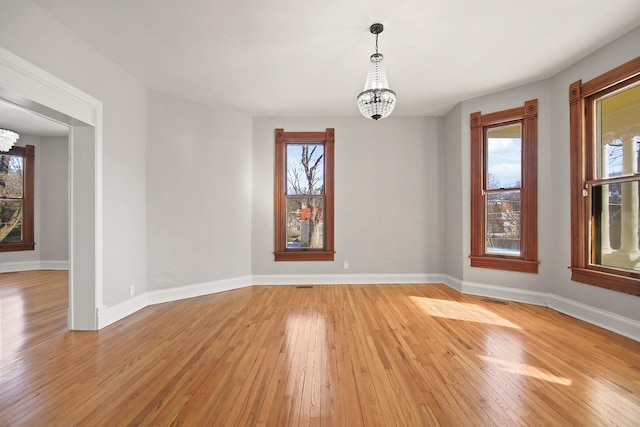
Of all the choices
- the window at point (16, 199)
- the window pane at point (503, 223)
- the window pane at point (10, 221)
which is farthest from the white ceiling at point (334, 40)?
the window pane at point (10, 221)

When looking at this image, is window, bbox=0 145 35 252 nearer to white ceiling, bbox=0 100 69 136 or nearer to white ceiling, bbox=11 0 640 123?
white ceiling, bbox=0 100 69 136

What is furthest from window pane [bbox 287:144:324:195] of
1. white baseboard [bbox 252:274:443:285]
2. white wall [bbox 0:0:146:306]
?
white wall [bbox 0:0:146:306]

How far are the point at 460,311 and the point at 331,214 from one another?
8.27 feet

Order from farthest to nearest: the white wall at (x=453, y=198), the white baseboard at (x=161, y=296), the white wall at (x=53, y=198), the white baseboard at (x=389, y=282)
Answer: the white wall at (x=53, y=198) → the white wall at (x=453, y=198) → the white baseboard at (x=161, y=296) → the white baseboard at (x=389, y=282)

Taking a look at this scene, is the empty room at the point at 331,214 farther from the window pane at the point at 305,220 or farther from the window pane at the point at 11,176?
the window pane at the point at 11,176

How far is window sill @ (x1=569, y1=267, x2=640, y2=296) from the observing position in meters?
2.89

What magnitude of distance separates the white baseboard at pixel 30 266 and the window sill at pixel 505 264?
8.61 meters

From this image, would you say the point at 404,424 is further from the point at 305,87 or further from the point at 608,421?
the point at 305,87

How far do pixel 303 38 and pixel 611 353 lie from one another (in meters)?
4.04

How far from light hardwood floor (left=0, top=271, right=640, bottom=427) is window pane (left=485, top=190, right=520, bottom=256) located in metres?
0.92

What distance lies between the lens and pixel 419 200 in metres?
5.30

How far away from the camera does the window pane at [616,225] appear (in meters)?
3.03

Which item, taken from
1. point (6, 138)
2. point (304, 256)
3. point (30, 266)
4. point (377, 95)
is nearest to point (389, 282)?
point (304, 256)

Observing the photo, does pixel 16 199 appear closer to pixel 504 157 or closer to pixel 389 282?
pixel 389 282
